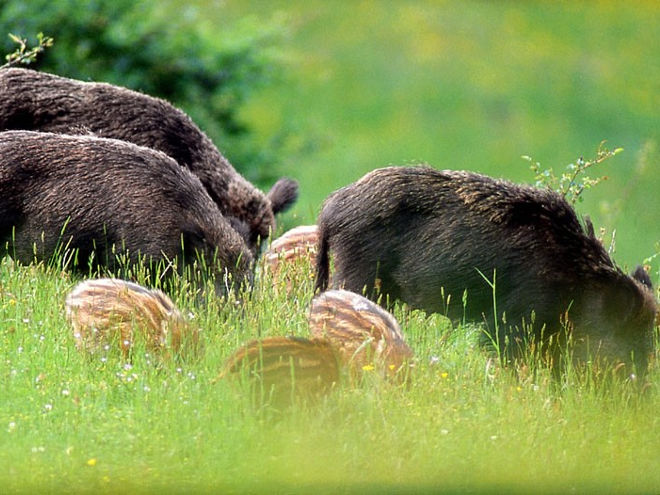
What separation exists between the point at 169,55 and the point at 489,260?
7610 mm

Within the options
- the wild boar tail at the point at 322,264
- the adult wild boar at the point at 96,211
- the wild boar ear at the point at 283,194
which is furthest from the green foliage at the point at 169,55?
the wild boar tail at the point at 322,264

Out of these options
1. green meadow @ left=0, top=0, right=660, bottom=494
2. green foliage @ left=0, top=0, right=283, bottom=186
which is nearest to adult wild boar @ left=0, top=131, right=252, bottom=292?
green meadow @ left=0, top=0, right=660, bottom=494

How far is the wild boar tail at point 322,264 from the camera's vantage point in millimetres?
7352

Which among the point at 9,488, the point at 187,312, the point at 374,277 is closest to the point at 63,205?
the point at 187,312

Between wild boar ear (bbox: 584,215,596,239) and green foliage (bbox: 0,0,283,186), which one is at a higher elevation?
green foliage (bbox: 0,0,283,186)

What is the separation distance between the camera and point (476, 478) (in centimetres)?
469

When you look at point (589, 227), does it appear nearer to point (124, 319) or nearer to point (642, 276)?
point (642, 276)

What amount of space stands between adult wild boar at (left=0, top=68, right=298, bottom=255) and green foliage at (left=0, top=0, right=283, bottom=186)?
3.58 metres

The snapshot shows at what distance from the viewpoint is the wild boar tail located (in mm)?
7352

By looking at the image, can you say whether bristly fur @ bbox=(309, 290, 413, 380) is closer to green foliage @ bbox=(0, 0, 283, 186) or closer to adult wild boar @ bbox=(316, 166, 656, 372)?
adult wild boar @ bbox=(316, 166, 656, 372)

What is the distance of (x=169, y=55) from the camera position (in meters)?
13.5

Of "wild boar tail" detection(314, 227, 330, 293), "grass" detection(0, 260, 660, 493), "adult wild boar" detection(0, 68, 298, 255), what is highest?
"adult wild boar" detection(0, 68, 298, 255)

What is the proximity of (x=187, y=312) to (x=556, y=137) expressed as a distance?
14.4m

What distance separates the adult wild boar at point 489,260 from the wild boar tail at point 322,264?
77 mm
